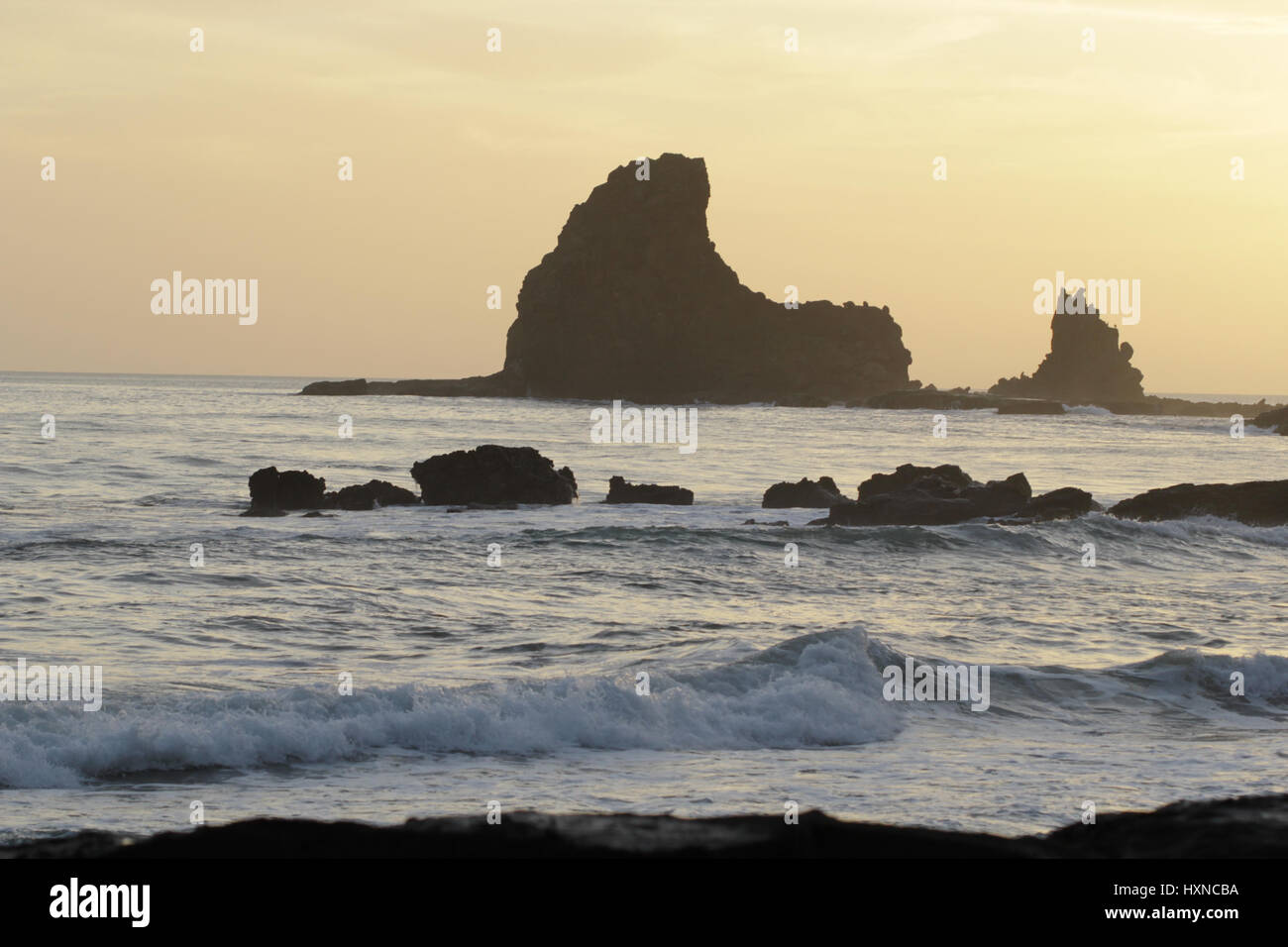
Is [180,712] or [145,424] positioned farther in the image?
[145,424]

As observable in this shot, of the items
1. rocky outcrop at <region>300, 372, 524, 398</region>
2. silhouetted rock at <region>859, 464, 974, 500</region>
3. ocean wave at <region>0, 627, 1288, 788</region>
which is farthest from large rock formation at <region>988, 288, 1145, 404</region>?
ocean wave at <region>0, 627, 1288, 788</region>

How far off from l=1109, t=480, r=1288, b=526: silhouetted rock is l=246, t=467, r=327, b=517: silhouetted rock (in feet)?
66.7

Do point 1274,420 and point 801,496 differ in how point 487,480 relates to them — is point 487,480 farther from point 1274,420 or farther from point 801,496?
point 1274,420

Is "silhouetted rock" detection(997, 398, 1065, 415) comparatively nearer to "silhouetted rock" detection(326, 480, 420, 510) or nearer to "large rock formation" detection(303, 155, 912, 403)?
"large rock formation" detection(303, 155, 912, 403)

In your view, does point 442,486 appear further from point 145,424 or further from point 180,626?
point 145,424

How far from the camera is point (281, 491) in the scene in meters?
30.2

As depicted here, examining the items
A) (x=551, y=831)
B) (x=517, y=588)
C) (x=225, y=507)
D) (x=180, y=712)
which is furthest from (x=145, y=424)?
(x=551, y=831)

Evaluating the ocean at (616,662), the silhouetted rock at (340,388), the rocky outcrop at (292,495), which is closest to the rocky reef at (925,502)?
the ocean at (616,662)

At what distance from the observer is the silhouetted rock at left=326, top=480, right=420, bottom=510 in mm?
30922

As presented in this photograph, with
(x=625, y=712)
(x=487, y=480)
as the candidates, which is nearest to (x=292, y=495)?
(x=487, y=480)

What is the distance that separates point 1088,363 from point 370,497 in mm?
172671

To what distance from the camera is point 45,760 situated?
29.6ft

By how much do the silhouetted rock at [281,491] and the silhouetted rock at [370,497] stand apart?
65 cm
